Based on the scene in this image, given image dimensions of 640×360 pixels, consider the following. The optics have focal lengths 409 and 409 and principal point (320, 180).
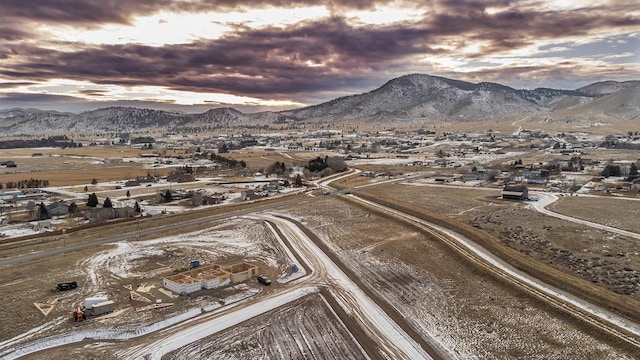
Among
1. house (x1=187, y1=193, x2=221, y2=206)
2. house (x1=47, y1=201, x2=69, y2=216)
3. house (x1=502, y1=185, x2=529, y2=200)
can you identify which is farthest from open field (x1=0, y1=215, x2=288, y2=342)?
house (x1=502, y1=185, x2=529, y2=200)

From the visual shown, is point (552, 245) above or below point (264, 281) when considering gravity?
below

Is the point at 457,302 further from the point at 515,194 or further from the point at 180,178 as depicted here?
the point at 180,178

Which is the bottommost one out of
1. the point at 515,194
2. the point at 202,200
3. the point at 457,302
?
the point at 457,302

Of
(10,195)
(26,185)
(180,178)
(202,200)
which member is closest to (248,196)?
(202,200)

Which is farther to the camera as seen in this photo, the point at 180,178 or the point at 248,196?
the point at 180,178

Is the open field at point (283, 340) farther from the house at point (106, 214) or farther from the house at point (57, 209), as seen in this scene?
the house at point (57, 209)

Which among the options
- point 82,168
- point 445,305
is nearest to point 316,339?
point 445,305

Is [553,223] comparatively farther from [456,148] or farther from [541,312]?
[456,148]

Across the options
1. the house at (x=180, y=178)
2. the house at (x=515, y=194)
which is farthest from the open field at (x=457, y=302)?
the house at (x=180, y=178)

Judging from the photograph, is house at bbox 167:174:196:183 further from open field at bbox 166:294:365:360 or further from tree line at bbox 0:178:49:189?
open field at bbox 166:294:365:360
